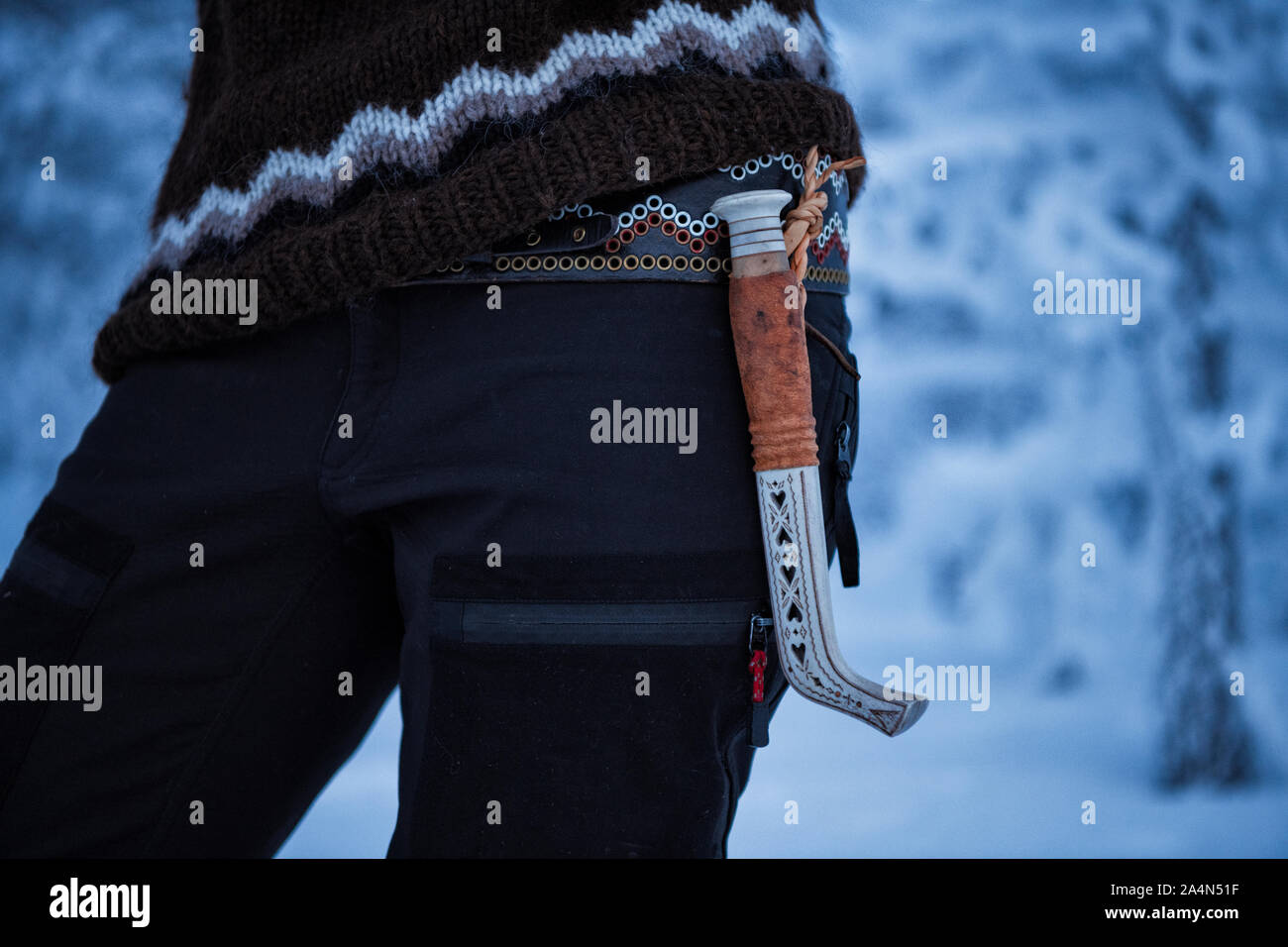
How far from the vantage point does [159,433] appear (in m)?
0.68

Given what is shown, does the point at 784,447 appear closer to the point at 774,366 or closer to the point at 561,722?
the point at 774,366

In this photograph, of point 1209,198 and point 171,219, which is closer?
point 171,219

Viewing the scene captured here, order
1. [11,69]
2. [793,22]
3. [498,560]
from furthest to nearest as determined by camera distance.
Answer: [11,69] → [793,22] → [498,560]

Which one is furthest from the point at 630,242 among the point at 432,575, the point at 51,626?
the point at 51,626

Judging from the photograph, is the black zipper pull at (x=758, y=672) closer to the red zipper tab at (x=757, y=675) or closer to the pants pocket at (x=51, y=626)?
the red zipper tab at (x=757, y=675)

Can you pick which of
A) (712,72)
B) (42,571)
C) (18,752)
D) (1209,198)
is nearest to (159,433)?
(42,571)

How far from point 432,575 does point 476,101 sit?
27 cm

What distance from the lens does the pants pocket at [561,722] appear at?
614 millimetres

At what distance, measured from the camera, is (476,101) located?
2.10 ft

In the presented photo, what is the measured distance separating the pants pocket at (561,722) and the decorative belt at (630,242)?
0.61ft

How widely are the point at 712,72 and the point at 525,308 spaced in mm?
179

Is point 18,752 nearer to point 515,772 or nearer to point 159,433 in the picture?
point 159,433

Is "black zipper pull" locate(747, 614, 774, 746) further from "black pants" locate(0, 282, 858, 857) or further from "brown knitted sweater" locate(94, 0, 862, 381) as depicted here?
"brown knitted sweater" locate(94, 0, 862, 381)

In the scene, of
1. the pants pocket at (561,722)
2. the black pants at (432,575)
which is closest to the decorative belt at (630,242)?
the black pants at (432,575)
